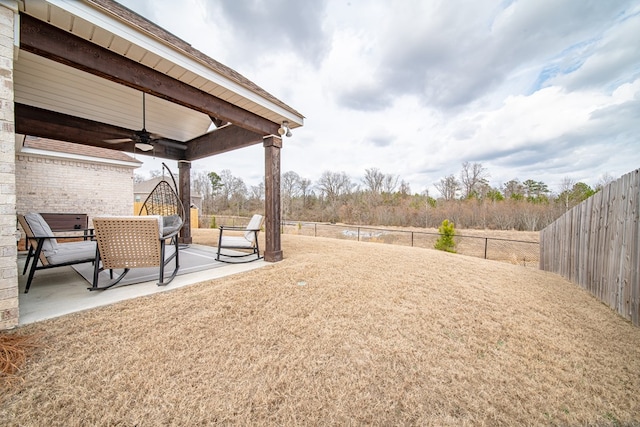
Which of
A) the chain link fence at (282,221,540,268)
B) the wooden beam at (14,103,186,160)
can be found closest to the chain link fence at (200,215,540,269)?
the chain link fence at (282,221,540,268)

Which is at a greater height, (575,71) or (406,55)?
(406,55)

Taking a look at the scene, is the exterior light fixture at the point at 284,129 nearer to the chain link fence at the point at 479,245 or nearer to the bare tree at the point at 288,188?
the chain link fence at the point at 479,245

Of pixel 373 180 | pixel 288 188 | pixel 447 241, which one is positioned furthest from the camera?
pixel 288 188

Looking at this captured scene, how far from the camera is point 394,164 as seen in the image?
25328 mm

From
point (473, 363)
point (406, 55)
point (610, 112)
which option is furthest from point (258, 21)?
point (610, 112)

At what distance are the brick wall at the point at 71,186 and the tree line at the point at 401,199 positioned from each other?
1651 cm

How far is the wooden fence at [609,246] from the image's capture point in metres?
2.42

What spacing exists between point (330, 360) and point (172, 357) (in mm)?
1095

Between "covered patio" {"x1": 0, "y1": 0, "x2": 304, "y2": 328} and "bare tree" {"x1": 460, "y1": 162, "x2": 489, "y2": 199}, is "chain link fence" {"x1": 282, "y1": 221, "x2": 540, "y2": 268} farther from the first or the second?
"bare tree" {"x1": 460, "y1": 162, "x2": 489, "y2": 199}

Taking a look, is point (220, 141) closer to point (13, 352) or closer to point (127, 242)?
point (127, 242)

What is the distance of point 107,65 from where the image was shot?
7.77 feet

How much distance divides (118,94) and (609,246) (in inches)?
287

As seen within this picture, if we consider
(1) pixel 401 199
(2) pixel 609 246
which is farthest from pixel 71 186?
(1) pixel 401 199

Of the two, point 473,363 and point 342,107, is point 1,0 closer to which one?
point 473,363
